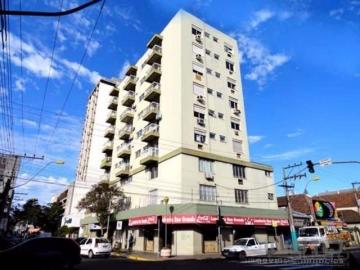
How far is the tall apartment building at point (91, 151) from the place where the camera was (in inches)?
2623

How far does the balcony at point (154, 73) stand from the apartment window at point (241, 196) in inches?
742

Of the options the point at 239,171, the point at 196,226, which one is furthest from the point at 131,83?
the point at 196,226

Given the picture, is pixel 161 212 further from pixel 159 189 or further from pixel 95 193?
pixel 95 193

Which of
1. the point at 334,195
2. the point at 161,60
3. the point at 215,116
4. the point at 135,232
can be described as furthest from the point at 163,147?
the point at 334,195

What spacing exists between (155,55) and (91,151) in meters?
34.7

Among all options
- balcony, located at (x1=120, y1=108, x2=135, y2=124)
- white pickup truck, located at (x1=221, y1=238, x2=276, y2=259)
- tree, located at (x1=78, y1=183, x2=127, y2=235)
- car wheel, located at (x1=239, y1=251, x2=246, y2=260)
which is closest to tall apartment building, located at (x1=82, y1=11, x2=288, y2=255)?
balcony, located at (x1=120, y1=108, x2=135, y2=124)

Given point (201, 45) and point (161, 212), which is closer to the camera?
point (161, 212)

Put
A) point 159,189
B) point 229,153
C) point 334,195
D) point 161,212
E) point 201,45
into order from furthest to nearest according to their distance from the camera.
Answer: point 334,195 < point 201,45 < point 229,153 < point 159,189 < point 161,212

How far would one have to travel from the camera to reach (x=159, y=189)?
35.0 m

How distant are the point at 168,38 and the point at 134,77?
10186 mm

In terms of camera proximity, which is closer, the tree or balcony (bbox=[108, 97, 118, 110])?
the tree

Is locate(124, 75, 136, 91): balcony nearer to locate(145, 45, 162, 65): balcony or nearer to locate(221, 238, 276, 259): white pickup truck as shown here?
locate(145, 45, 162, 65): balcony

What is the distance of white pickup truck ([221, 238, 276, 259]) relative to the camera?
79.0 ft

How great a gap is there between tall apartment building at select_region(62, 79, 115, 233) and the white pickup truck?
4181cm
